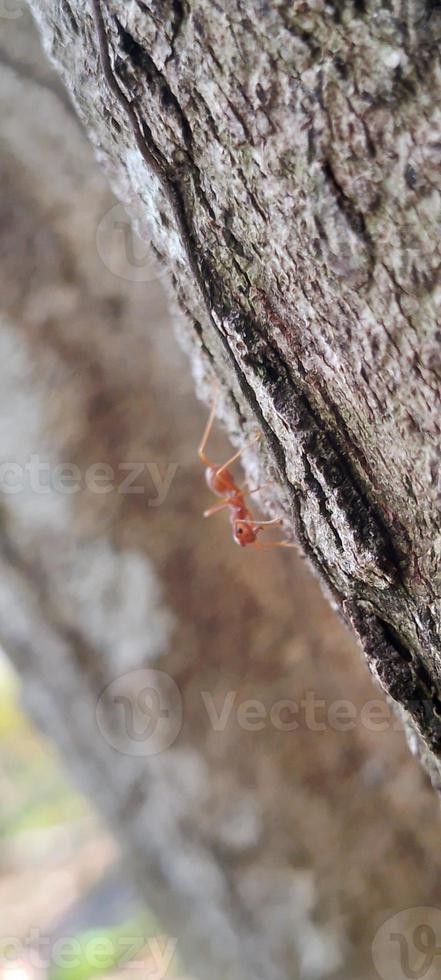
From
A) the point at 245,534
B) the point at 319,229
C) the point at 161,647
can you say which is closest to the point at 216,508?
the point at 245,534

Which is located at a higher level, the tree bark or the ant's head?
the ant's head

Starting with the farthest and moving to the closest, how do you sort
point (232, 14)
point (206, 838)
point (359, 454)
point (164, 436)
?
point (164, 436)
point (206, 838)
point (359, 454)
point (232, 14)

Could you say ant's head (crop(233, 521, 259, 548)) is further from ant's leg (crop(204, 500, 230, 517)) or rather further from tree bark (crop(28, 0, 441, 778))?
tree bark (crop(28, 0, 441, 778))

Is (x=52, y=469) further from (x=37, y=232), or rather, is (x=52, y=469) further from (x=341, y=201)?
(x=341, y=201)

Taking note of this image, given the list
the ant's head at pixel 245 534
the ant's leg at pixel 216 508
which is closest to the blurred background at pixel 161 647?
the ant's leg at pixel 216 508

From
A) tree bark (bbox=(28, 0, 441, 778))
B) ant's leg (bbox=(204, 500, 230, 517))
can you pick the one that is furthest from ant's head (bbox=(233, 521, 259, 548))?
tree bark (bbox=(28, 0, 441, 778))

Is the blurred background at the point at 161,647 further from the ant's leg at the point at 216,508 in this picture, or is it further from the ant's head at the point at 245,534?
the ant's head at the point at 245,534

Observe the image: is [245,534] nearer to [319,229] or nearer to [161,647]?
[161,647]

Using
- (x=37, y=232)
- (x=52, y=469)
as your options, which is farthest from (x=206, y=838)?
(x=37, y=232)
